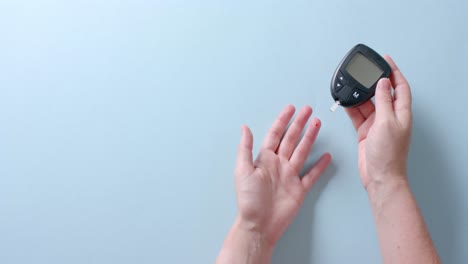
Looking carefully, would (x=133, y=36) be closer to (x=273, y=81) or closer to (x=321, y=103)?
(x=273, y=81)

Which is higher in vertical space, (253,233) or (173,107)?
(173,107)

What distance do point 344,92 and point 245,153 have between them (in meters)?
0.25

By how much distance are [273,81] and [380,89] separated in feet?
0.78

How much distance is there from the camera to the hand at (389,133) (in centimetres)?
77

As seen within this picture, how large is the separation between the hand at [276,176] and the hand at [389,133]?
0.34 ft

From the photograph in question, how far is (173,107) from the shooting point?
90cm

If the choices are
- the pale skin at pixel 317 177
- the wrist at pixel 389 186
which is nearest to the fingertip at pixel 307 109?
the pale skin at pixel 317 177

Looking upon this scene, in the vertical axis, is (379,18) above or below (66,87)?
below

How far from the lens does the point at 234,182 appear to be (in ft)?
2.88

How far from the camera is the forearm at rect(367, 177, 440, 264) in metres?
0.76

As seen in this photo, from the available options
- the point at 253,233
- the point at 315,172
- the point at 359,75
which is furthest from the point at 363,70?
the point at 253,233

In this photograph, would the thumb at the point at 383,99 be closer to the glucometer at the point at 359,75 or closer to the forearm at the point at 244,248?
the glucometer at the point at 359,75

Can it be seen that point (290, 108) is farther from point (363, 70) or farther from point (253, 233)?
point (253, 233)

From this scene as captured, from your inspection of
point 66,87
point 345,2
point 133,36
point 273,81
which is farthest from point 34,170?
point 345,2
